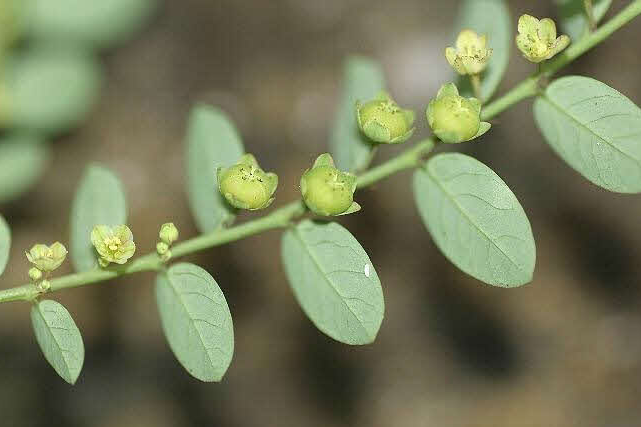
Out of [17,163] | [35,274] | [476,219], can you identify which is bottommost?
[476,219]

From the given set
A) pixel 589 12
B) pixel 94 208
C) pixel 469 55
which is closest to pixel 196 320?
pixel 94 208

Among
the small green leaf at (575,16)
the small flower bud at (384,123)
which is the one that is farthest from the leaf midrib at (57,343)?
the small green leaf at (575,16)

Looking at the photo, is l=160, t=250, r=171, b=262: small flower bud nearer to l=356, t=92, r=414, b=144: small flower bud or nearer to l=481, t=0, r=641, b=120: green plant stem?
l=356, t=92, r=414, b=144: small flower bud

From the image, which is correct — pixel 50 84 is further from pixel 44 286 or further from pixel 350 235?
pixel 350 235

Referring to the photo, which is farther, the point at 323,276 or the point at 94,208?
the point at 94,208

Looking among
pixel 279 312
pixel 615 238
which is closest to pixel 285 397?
pixel 279 312

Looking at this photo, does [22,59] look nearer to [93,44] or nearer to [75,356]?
[93,44]
